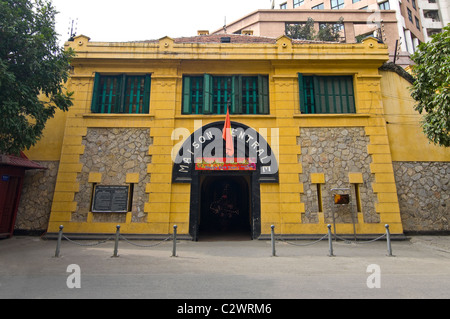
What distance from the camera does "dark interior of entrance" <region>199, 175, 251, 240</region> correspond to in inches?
643

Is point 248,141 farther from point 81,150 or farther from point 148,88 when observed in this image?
point 81,150

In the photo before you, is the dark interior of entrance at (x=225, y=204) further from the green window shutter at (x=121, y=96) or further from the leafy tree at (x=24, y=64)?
the leafy tree at (x=24, y=64)

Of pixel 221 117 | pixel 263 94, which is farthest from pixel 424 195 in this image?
pixel 221 117

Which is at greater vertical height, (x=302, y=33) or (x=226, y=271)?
(x=302, y=33)

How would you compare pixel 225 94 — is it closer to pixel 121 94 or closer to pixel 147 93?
pixel 147 93

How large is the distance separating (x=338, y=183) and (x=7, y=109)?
13407 millimetres

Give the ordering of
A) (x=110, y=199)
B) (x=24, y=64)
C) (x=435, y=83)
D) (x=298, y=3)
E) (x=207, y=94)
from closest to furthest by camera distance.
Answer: (x=24, y=64), (x=435, y=83), (x=110, y=199), (x=207, y=94), (x=298, y=3)

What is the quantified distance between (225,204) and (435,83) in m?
12.3

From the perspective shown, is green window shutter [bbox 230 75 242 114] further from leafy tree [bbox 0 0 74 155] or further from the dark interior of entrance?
leafy tree [bbox 0 0 74 155]

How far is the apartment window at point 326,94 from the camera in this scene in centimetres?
1284

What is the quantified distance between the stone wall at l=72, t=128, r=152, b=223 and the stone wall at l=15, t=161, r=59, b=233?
1.62 metres

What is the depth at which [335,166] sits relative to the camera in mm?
12047

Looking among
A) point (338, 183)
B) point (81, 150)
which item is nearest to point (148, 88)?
point (81, 150)

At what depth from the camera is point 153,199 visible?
38.2ft
